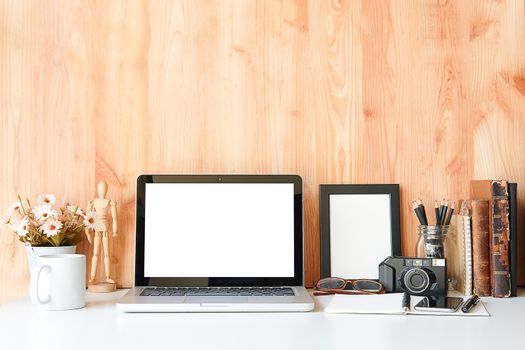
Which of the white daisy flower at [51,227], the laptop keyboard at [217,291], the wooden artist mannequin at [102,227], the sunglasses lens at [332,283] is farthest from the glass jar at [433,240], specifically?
the white daisy flower at [51,227]

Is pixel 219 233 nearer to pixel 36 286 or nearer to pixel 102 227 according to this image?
pixel 102 227

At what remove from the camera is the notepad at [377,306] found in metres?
1.13

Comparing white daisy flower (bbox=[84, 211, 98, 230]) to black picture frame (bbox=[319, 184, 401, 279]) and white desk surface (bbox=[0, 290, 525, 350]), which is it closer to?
white desk surface (bbox=[0, 290, 525, 350])

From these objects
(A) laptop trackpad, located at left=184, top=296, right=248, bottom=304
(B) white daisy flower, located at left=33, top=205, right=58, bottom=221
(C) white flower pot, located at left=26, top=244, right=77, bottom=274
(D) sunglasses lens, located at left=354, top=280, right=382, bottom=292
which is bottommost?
(A) laptop trackpad, located at left=184, top=296, right=248, bottom=304

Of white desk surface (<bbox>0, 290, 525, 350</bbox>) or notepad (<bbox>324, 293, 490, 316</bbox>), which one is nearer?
white desk surface (<bbox>0, 290, 525, 350</bbox>)

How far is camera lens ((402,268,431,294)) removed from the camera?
127 cm

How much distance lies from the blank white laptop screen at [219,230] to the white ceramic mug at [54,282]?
0.70 feet

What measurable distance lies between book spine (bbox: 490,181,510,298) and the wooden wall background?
18cm

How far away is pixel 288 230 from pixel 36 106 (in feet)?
2.30

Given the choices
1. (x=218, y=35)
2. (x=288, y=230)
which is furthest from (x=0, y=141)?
(x=288, y=230)

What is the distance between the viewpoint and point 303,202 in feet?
4.63

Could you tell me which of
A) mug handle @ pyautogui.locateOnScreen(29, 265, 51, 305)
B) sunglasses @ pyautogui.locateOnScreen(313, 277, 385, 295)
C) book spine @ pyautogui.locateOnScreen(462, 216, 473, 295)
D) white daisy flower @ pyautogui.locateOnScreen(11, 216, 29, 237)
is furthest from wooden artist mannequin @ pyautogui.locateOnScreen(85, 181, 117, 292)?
book spine @ pyautogui.locateOnScreen(462, 216, 473, 295)

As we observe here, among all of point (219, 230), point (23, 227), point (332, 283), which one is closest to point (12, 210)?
point (23, 227)

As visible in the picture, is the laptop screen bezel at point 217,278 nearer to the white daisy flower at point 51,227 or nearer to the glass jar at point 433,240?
the white daisy flower at point 51,227
